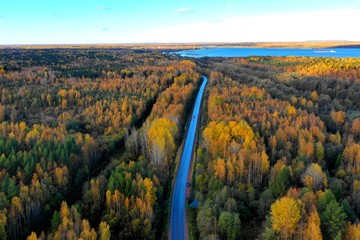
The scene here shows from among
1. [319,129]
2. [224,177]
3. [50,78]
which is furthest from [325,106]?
[50,78]

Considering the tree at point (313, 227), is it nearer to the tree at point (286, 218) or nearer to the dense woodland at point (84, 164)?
the tree at point (286, 218)

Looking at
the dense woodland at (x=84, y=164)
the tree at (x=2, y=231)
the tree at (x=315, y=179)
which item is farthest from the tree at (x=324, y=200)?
the tree at (x=2, y=231)

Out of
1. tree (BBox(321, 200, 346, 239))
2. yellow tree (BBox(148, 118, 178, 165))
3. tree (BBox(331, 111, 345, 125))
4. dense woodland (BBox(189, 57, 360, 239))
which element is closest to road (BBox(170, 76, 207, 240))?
dense woodland (BBox(189, 57, 360, 239))

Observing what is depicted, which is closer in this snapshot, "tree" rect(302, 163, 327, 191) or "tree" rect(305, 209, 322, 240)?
"tree" rect(305, 209, 322, 240)

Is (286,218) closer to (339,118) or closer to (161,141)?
(161,141)

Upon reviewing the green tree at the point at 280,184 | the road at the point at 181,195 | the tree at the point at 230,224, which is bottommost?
the road at the point at 181,195

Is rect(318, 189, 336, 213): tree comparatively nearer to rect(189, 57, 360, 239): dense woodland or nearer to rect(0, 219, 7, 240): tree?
rect(189, 57, 360, 239): dense woodland

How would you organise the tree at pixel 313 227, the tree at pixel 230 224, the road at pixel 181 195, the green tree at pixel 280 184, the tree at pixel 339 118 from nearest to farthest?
the tree at pixel 313 227 → the tree at pixel 230 224 → the road at pixel 181 195 → the green tree at pixel 280 184 → the tree at pixel 339 118
